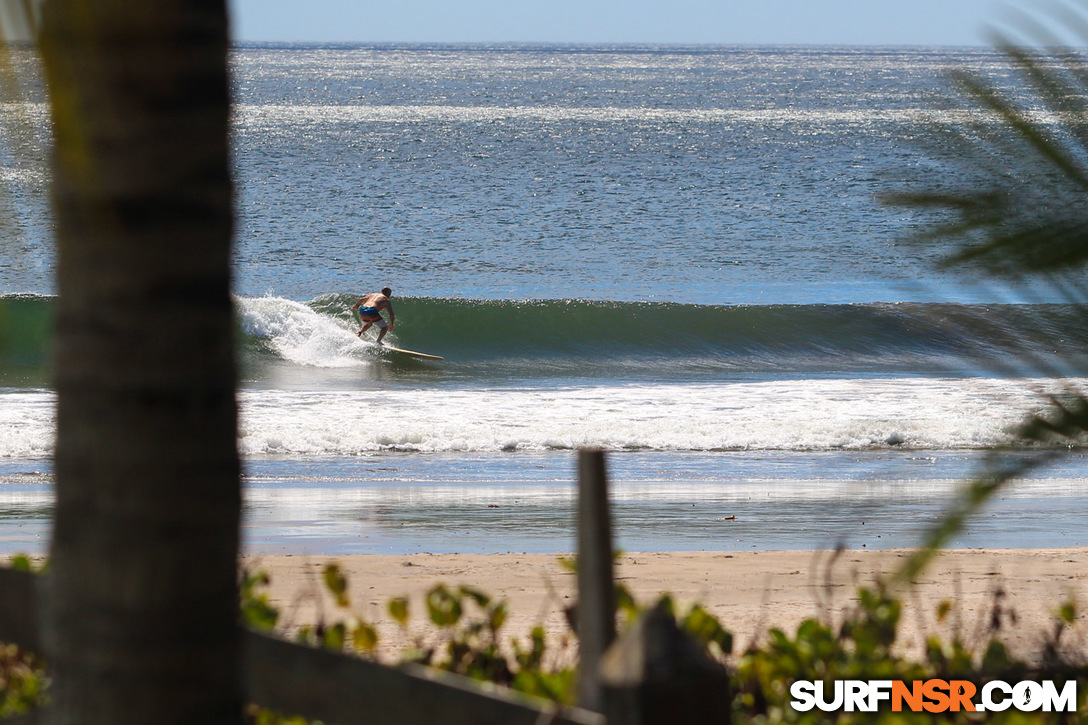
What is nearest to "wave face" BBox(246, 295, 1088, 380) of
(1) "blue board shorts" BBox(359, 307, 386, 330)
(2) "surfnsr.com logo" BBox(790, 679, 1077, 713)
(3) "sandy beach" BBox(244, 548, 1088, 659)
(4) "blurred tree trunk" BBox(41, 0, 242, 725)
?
(1) "blue board shorts" BBox(359, 307, 386, 330)

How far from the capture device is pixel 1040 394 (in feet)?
6.08

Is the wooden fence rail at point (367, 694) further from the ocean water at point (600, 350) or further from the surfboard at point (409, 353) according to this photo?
the surfboard at point (409, 353)

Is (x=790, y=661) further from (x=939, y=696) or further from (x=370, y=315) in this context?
(x=370, y=315)

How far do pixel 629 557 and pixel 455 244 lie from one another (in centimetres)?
2715

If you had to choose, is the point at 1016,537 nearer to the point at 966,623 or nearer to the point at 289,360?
the point at 966,623

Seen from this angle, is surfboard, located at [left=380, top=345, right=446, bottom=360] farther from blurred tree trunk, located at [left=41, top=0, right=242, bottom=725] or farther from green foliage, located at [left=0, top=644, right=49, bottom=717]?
blurred tree trunk, located at [left=41, top=0, right=242, bottom=725]

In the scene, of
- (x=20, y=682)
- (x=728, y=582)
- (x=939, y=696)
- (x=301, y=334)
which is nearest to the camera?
(x=939, y=696)

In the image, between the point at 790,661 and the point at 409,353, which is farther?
the point at 409,353

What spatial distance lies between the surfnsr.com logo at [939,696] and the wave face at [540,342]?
15.1 metres

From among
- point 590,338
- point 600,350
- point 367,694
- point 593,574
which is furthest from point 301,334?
point 593,574

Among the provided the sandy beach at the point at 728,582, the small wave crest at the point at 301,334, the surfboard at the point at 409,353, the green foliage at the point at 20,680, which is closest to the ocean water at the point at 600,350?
the small wave crest at the point at 301,334

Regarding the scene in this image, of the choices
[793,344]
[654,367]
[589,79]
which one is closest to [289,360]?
[654,367]

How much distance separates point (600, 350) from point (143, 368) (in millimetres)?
21239

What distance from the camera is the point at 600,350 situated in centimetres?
2275
